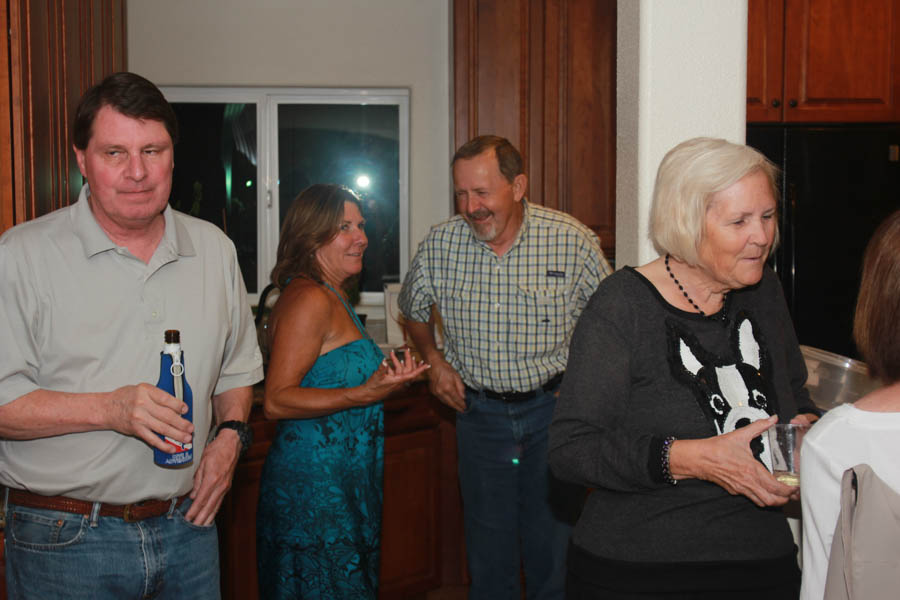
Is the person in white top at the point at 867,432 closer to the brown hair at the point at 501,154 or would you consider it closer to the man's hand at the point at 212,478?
the man's hand at the point at 212,478

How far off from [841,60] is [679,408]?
8.61ft

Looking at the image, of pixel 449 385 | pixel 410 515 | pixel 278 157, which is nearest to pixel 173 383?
pixel 449 385

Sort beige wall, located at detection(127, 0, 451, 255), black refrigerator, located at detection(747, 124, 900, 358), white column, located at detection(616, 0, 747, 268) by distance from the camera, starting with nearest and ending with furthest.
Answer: white column, located at detection(616, 0, 747, 268) → black refrigerator, located at detection(747, 124, 900, 358) → beige wall, located at detection(127, 0, 451, 255)

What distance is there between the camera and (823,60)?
3395 millimetres

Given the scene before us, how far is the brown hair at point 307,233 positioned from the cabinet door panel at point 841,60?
209cm

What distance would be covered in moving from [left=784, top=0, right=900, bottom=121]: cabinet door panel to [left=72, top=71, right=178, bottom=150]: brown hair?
272cm

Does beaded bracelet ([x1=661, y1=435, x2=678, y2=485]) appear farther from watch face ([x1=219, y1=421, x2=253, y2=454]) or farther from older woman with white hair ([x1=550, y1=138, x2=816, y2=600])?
watch face ([x1=219, y1=421, x2=253, y2=454])

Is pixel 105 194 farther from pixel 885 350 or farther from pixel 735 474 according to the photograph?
pixel 885 350

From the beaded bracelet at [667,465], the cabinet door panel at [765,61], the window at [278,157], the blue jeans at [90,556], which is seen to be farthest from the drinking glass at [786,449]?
the window at [278,157]

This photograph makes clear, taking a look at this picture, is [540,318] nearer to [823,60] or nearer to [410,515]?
[410,515]

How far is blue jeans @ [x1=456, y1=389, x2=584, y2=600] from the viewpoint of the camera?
254 cm

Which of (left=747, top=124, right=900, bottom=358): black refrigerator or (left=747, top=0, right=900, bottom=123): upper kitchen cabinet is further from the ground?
(left=747, top=0, right=900, bottom=123): upper kitchen cabinet

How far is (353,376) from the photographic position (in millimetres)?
2170

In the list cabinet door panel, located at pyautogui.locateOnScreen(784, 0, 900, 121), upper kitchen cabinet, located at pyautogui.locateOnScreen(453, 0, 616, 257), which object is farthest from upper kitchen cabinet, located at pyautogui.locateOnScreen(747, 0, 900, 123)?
upper kitchen cabinet, located at pyautogui.locateOnScreen(453, 0, 616, 257)
